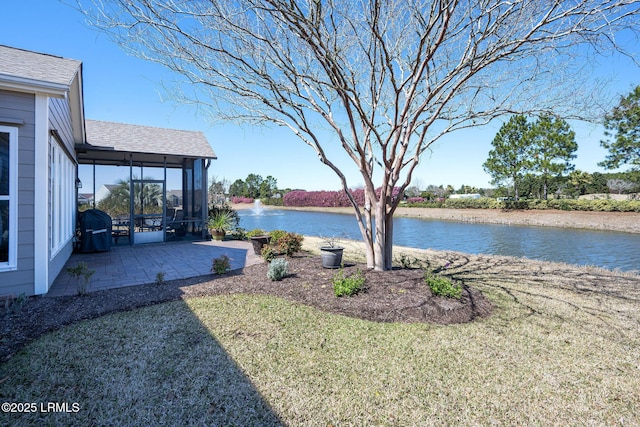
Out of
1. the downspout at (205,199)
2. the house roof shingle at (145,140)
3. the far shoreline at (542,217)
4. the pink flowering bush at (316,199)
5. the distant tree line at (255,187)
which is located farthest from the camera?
the distant tree line at (255,187)

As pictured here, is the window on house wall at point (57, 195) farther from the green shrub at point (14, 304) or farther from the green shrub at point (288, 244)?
the green shrub at point (288, 244)

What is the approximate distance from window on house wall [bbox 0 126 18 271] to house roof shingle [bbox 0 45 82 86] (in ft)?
2.43

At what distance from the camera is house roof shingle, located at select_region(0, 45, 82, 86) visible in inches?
160

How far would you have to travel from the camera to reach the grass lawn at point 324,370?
82.4 inches

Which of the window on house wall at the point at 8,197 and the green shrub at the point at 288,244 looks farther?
the green shrub at the point at 288,244

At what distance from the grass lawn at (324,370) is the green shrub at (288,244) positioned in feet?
11.3

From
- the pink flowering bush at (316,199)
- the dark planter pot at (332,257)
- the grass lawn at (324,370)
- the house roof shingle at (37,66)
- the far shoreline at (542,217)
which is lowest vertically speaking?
the grass lawn at (324,370)

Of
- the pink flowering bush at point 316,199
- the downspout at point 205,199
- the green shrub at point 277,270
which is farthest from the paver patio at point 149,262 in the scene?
the pink flowering bush at point 316,199

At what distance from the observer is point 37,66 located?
462cm

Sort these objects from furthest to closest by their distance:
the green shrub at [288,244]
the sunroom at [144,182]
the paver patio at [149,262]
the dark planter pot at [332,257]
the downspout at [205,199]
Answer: the downspout at [205,199] → the sunroom at [144,182] → the green shrub at [288,244] → the dark planter pot at [332,257] → the paver patio at [149,262]

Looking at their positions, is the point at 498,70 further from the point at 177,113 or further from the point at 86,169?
the point at 86,169

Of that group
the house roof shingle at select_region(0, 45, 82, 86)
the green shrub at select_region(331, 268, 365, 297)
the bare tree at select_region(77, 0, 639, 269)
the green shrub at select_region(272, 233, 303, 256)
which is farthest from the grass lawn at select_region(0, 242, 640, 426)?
the green shrub at select_region(272, 233, 303, 256)

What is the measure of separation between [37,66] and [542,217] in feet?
87.9

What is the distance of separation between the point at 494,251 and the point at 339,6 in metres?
9.30
